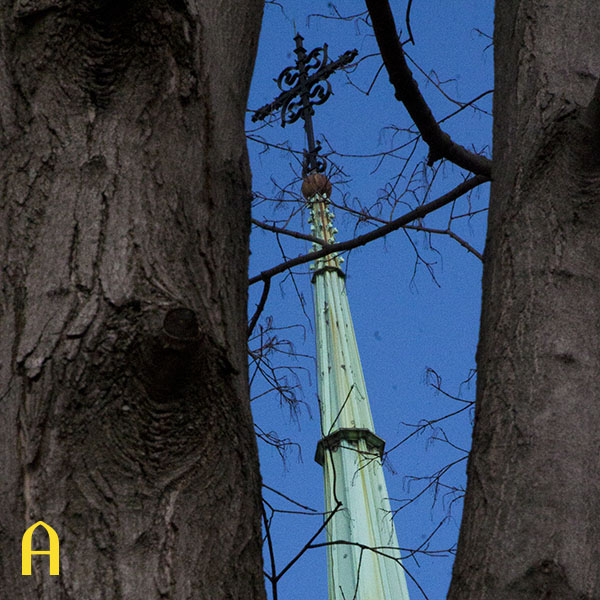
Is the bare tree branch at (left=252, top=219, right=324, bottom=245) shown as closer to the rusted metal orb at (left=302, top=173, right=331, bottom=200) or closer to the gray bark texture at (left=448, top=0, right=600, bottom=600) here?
the rusted metal orb at (left=302, top=173, right=331, bottom=200)

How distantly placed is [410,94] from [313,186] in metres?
1.78

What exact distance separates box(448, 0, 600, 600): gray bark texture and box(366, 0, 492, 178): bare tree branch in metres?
0.30

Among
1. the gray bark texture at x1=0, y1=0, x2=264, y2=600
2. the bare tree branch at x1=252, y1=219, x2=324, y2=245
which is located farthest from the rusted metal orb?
the gray bark texture at x1=0, y1=0, x2=264, y2=600

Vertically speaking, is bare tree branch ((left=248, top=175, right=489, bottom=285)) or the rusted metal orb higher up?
the rusted metal orb

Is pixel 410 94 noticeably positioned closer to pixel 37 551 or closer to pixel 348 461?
pixel 37 551

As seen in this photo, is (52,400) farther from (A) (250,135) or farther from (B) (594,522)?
(A) (250,135)

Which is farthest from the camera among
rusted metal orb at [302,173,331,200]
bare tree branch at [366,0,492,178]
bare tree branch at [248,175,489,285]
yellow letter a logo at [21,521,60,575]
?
rusted metal orb at [302,173,331,200]

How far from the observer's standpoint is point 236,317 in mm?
1848

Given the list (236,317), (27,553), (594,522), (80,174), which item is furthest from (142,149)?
(594,522)

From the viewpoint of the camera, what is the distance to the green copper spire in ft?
27.9

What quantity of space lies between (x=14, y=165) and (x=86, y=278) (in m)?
0.33

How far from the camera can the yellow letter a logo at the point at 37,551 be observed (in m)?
1.46

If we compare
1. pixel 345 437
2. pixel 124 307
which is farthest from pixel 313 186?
pixel 345 437

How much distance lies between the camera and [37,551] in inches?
57.8
